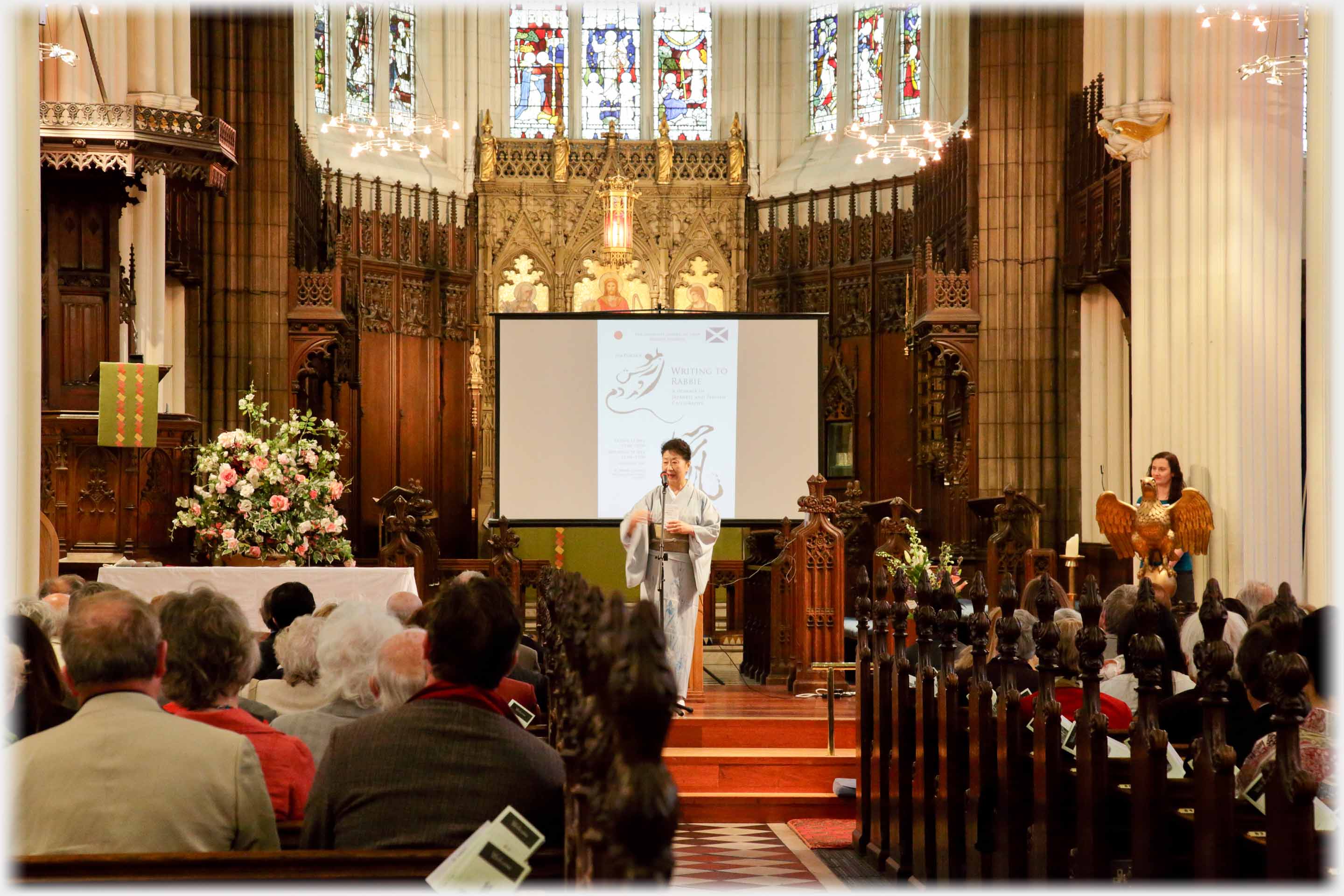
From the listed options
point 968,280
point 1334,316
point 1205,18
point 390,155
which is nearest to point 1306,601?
point 1334,316

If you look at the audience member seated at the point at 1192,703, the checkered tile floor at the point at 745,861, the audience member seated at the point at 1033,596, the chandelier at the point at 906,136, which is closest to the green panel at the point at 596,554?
the chandelier at the point at 906,136

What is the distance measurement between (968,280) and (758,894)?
8.84 m

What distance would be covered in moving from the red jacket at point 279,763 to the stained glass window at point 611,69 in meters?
16.0

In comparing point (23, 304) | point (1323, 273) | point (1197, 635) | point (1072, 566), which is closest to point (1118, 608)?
point (1197, 635)

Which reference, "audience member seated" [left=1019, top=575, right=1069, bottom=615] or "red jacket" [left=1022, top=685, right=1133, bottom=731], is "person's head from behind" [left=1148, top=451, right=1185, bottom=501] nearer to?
"audience member seated" [left=1019, top=575, right=1069, bottom=615]

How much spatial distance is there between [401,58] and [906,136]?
Result: 6.85m

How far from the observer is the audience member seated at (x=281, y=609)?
507cm

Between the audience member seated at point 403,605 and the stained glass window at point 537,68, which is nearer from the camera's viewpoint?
the audience member seated at point 403,605

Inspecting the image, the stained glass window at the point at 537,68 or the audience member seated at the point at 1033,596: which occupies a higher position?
the stained glass window at the point at 537,68

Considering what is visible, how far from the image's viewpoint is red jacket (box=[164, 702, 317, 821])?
9.72 ft

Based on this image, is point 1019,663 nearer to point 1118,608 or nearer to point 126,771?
point 1118,608

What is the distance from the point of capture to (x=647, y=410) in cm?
1045

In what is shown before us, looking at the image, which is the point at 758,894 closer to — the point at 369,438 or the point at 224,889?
the point at 224,889

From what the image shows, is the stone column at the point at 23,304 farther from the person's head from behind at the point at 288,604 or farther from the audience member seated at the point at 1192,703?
the audience member seated at the point at 1192,703
